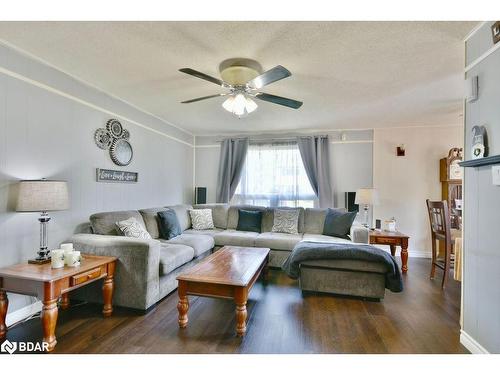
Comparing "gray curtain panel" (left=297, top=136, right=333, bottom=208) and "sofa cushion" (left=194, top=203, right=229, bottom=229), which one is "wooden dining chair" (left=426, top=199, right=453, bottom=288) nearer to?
"gray curtain panel" (left=297, top=136, right=333, bottom=208)

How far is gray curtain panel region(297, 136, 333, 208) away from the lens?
16.0 ft

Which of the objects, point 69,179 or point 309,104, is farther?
point 309,104

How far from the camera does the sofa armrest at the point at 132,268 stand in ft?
7.72

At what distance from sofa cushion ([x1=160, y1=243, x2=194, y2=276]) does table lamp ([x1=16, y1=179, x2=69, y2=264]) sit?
969mm

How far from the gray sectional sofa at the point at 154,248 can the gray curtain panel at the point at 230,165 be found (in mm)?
1208

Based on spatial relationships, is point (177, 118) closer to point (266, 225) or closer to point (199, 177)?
point (199, 177)

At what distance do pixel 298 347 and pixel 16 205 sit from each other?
2583mm

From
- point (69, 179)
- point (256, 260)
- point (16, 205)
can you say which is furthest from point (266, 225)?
point (16, 205)

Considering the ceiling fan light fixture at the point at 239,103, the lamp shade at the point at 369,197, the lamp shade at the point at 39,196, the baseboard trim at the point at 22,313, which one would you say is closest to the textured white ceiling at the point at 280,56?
the ceiling fan light fixture at the point at 239,103

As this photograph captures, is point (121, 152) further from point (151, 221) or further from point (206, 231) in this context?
point (206, 231)

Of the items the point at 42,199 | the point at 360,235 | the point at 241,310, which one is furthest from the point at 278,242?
the point at 42,199

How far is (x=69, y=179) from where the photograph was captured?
2699 mm

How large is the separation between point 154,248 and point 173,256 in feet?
1.21
